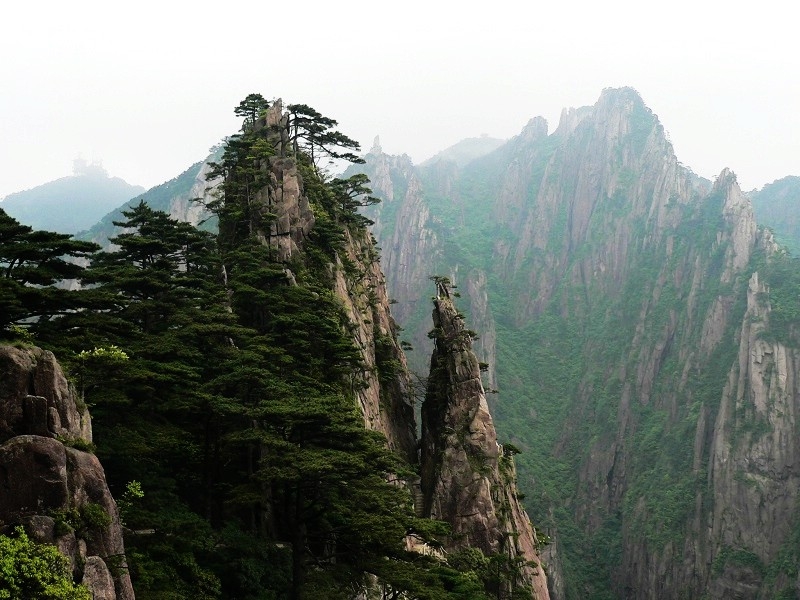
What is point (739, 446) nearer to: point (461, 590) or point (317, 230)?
point (317, 230)

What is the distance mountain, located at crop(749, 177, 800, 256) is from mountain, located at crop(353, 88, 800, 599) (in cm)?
3209

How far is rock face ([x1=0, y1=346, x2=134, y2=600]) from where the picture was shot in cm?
Answer: 1292

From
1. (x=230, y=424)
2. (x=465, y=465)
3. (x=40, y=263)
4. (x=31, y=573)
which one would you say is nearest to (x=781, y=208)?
(x=465, y=465)

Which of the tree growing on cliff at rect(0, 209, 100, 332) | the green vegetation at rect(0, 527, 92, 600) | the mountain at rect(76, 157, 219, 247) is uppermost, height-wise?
the mountain at rect(76, 157, 219, 247)

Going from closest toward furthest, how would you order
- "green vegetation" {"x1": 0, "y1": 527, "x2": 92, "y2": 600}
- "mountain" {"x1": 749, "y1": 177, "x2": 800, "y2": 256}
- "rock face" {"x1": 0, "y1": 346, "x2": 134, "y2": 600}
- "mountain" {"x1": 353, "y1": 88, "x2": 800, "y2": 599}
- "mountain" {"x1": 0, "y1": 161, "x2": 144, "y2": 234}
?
1. "green vegetation" {"x1": 0, "y1": 527, "x2": 92, "y2": 600}
2. "rock face" {"x1": 0, "y1": 346, "x2": 134, "y2": 600}
3. "mountain" {"x1": 353, "y1": 88, "x2": 800, "y2": 599}
4. "mountain" {"x1": 0, "y1": 161, "x2": 144, "y2": 234}
5. "mountain" {"x1": 749, "y1": 177, "x2": 800, "y2": 256}

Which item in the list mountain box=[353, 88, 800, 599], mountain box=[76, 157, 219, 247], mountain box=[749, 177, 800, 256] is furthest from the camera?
mountain box=[749, 177, 800, 256]

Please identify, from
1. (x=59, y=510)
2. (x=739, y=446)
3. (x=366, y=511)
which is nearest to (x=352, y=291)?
(x=366, y=511)

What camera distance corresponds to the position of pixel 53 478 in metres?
13.3

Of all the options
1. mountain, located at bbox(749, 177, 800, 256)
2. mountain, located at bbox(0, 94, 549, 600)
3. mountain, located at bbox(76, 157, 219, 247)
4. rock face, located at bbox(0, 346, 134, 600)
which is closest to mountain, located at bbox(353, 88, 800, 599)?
mountain, located at bbox(749, 177, 800, 256)

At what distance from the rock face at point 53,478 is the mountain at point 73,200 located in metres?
137

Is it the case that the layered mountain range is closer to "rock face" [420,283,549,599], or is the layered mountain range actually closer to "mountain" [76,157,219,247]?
"rock face" [420,283,549,599]

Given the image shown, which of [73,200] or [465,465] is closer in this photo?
[465,465]

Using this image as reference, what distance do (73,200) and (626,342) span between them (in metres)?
137

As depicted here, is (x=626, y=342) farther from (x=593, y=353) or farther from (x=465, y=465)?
(x=465, y=465)
